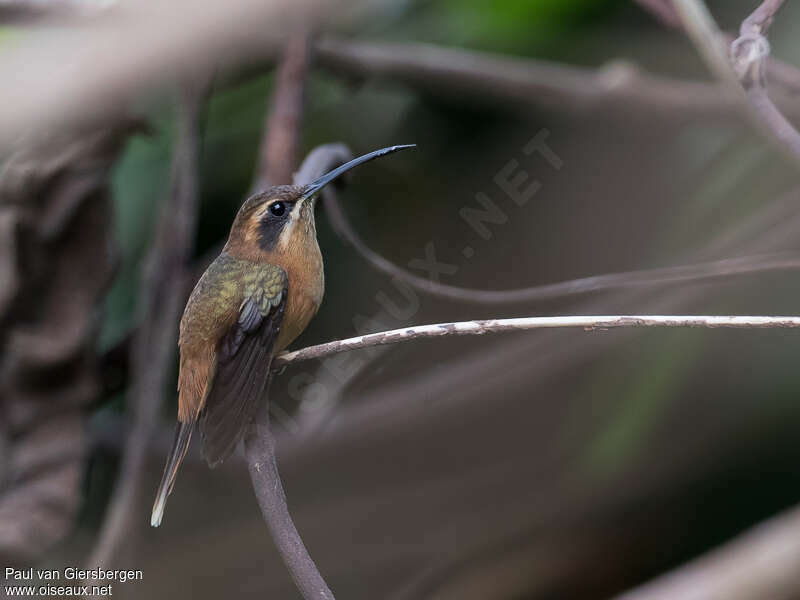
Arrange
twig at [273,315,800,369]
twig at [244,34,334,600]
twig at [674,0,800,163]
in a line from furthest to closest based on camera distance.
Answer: twig at [674,0,800,163], twig at [244,34,334,600], twig at [273,315,800,369]

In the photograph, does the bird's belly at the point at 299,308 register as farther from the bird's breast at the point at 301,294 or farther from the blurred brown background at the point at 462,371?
the blurred brown background at the point at 462,371

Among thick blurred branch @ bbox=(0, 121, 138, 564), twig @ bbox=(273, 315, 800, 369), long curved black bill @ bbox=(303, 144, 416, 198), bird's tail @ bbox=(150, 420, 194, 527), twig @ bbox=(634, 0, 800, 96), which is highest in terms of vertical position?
twig @ bbox=(634, 0, 800, 96)

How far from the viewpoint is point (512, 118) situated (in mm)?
2555

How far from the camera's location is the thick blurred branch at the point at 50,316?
1891 millimetres

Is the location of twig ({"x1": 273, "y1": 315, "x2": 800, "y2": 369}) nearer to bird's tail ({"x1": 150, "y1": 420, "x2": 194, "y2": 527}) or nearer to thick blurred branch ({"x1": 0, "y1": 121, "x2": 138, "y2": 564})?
bird's tail ({"x1": 150, "y1": 420, "x2": 194, "y2": 527})

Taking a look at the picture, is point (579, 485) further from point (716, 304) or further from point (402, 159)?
point (402, 159)

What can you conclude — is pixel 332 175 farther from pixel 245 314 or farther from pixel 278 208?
pixel 245 314

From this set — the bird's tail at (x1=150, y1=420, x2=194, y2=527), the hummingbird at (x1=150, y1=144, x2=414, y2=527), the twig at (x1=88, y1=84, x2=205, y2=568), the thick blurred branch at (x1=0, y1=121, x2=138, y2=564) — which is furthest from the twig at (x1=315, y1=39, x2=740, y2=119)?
the bird's tail at (x1=150, y1=420, x2=194, y2=527)

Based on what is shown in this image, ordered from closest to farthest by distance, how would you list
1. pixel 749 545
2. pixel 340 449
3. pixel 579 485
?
pixel 749 545 < pixel 579 485 < pixel 340 449

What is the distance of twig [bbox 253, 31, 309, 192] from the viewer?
1.93 meters

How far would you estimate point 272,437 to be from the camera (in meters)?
1.40

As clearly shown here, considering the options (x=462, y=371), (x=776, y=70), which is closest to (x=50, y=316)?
(x=462, y=371)

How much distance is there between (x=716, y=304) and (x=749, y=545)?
1474 millimetres

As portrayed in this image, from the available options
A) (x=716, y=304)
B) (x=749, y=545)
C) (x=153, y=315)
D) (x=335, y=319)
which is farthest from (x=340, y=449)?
(x=749, y=545)
